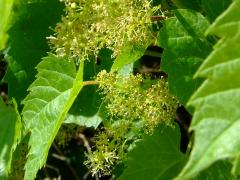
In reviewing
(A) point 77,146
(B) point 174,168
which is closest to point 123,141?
(B) point 174,168

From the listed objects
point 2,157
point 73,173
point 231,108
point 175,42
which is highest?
point 231,108

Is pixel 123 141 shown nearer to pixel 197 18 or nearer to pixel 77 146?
pixel 197 18

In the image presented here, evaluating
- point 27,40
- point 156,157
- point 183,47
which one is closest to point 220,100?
point 183,47

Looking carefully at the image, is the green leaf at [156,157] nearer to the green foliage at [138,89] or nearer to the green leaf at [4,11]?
the green foliage at [138,89]

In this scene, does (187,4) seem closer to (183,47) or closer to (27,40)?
(183,47)

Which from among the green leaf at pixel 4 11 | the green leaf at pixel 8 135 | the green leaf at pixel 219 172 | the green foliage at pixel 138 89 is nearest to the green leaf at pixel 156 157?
the green foliage at pixel 138 89

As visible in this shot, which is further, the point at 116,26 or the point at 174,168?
the point at 174,168
